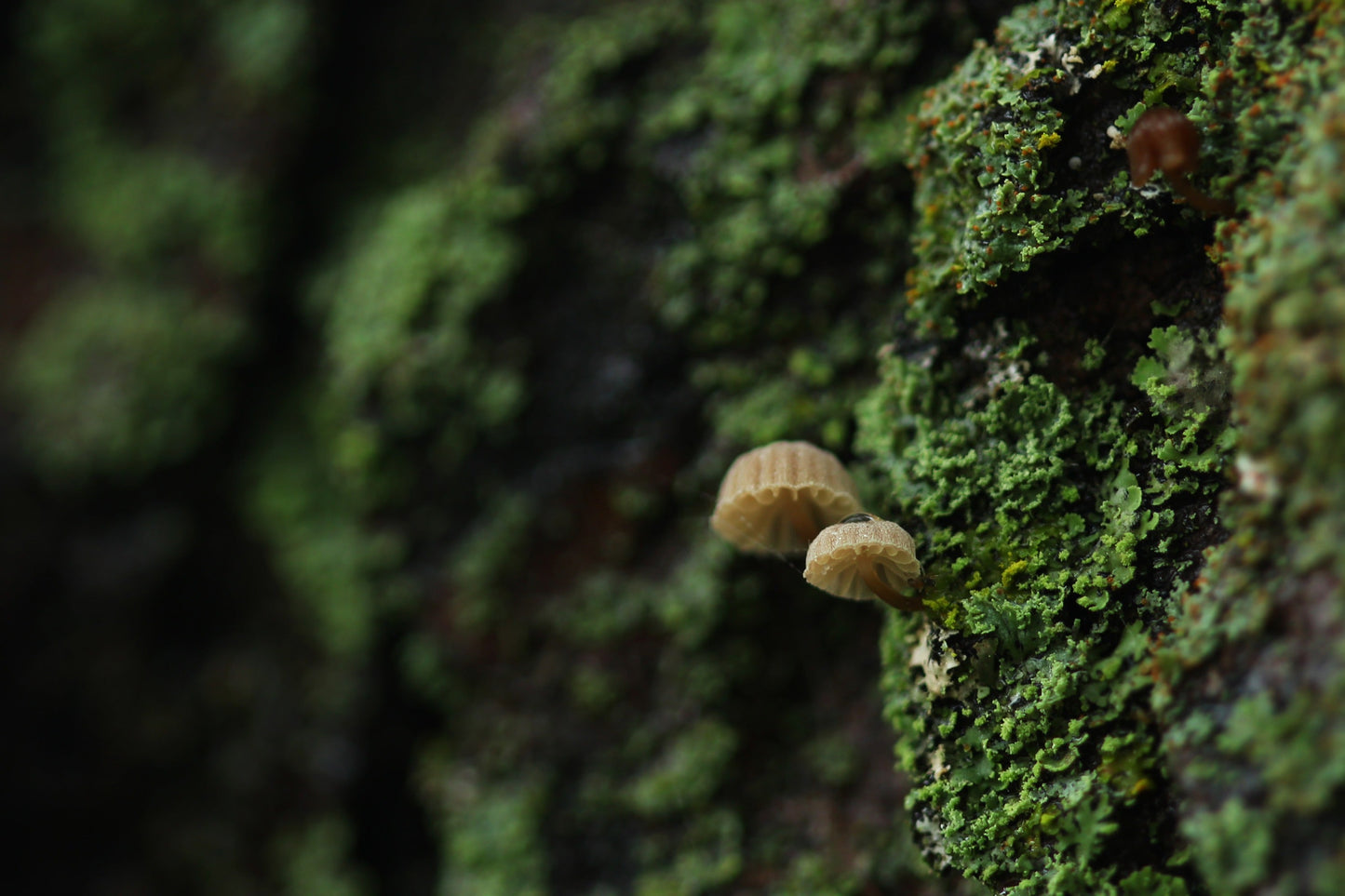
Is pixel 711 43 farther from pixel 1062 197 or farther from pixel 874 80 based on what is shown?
pixel 1062 197

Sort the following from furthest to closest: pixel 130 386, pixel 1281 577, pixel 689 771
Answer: pixel 130 386 < pixel 689 771 < pixel 1281 577

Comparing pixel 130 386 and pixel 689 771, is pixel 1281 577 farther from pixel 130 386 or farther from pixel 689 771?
pixel 130 386

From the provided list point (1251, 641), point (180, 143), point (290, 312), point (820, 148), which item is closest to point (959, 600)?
point (1251, 641)

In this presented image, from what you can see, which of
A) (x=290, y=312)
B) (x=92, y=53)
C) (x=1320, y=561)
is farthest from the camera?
(x=92, y=53)

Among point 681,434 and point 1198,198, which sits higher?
point 681,434

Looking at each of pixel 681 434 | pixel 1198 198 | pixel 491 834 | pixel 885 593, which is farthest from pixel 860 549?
A: pixel 491 834

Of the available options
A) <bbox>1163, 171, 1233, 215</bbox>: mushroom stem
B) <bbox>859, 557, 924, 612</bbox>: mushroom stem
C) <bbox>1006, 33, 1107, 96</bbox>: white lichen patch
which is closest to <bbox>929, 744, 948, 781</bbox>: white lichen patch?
<bbox>859, 557, 924, 612</bbox>: mushroom stem
